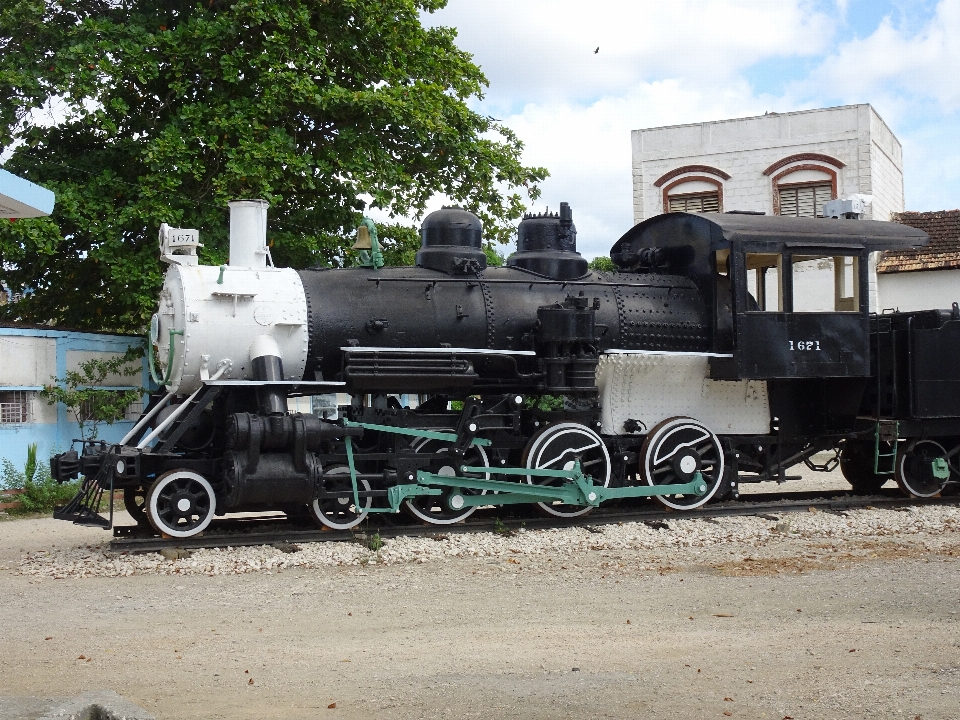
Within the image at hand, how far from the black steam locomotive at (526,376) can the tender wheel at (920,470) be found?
3 centimetres

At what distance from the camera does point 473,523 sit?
35.6ft

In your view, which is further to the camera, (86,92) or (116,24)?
(116,24)

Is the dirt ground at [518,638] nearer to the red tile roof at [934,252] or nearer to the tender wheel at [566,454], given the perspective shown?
the tender wheel at [566,454]

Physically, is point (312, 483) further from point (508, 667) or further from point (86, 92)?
point (86, 92)

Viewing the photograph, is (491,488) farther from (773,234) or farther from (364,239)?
(773,234)

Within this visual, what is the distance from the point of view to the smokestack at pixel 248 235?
1054cm

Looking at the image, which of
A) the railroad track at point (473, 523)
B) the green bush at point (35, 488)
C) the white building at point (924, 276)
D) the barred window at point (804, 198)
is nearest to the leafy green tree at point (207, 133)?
the green bush at point (35, 488)

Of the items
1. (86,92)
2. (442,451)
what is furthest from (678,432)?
(86,92)

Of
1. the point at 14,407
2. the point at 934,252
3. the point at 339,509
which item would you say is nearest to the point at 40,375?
the point at 14,407

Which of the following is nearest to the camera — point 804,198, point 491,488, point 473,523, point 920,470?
point 491,488

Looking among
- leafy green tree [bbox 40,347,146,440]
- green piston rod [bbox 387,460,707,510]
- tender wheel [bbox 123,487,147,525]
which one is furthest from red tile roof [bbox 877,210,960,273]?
tender wheel [bbox 123,487,147,525]

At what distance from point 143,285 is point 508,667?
456 inches

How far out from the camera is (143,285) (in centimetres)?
1566

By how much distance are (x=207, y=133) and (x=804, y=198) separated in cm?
1349
